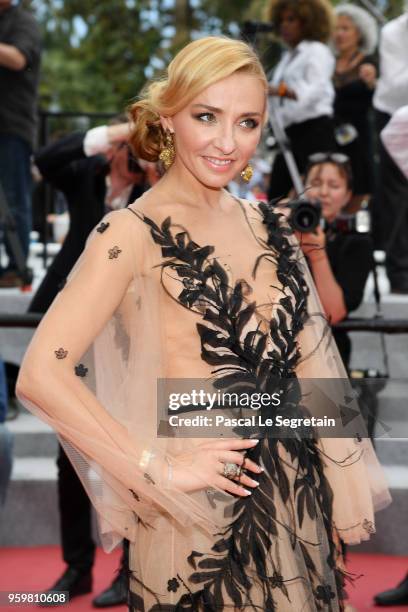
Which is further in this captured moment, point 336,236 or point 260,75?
point 336,236

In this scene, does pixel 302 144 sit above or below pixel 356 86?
below

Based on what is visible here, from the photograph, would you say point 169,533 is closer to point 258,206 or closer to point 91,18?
point 258,206

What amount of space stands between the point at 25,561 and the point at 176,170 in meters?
2.81

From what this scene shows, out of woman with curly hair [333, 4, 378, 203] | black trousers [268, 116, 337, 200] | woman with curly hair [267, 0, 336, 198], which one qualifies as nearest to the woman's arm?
woman with curly hair [267, 0, 336, 198]

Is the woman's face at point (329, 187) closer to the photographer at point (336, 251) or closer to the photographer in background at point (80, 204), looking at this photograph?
the photographer at point (336, 251)

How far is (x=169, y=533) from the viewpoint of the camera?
236 cm

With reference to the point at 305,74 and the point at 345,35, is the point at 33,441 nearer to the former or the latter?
the point at 305,74

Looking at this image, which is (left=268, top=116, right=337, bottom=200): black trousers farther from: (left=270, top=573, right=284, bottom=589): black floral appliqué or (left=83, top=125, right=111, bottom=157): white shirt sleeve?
(left=270, top=573, right=284, bottom=589): black floral appliqué

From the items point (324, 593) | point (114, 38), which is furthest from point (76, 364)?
point (114, 38)

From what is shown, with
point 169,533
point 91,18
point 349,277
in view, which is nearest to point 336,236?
point 349,277

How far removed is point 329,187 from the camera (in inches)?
203

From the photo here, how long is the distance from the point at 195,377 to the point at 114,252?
32cm

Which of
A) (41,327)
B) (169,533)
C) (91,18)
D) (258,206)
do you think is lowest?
(169,533)

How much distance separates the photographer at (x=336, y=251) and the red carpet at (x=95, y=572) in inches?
35.9
